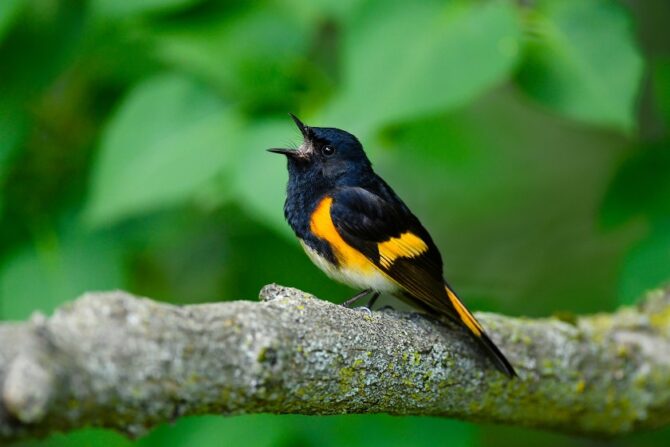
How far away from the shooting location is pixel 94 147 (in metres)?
3.66

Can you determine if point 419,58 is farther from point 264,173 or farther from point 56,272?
point 56,272

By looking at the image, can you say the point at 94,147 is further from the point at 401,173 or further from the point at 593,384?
the point at 593,384

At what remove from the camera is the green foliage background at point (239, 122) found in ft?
10.1

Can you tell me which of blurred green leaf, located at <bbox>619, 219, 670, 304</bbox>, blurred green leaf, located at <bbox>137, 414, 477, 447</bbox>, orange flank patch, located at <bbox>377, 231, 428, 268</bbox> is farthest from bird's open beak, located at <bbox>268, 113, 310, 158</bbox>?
blurred green leaf, located at <bbox>619, 219, 670, 304</bbox>

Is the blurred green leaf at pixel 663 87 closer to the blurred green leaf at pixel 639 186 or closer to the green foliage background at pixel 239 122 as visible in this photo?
the green foliage background at pixel 239 122

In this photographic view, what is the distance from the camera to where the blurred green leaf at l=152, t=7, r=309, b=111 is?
336cm

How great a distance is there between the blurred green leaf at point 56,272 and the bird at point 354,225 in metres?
0.74

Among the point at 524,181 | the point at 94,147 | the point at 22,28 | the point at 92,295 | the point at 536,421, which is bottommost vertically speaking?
the point at 536,421

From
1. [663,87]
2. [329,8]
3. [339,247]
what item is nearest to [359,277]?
[339,247]

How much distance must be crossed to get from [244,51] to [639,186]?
1.66 meters

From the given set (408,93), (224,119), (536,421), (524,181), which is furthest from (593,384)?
(524,181)

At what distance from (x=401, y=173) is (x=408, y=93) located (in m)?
1.77

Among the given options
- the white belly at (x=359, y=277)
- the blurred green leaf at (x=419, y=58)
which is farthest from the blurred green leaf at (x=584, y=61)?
the white belly at (x=359, y=277)

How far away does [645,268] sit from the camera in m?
3.38
